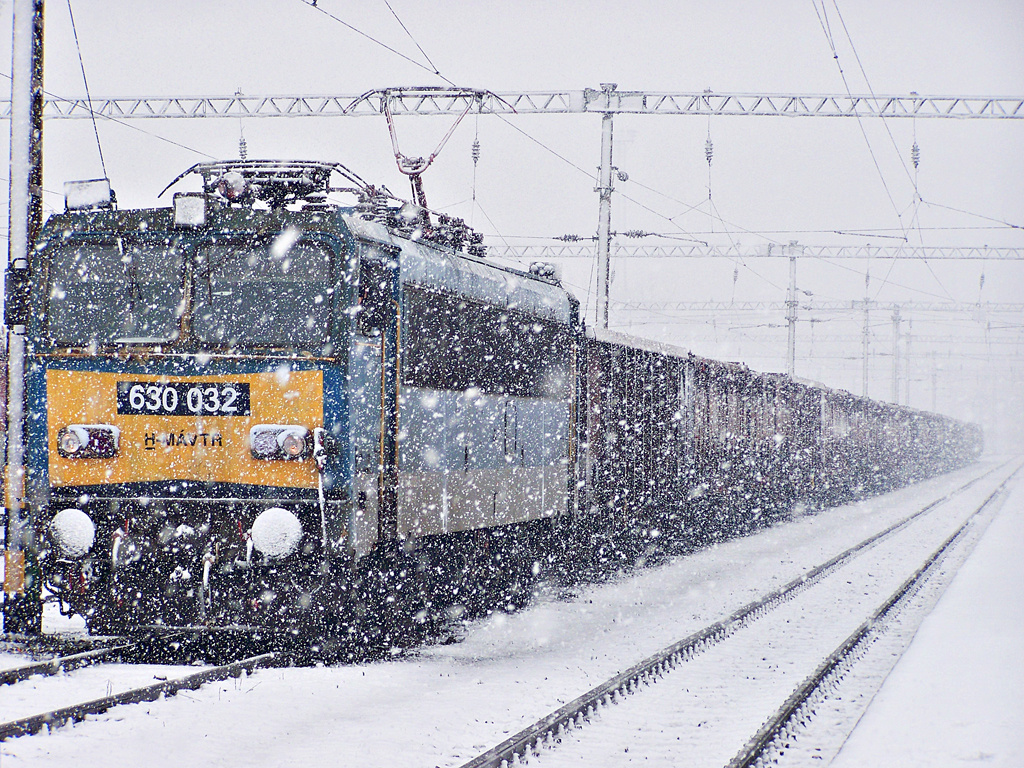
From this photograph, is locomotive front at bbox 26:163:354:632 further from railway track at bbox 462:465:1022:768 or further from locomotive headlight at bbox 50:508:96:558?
railway track at bbox 462:465:1022:768

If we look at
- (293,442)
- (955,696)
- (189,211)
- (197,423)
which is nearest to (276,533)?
(293,442)

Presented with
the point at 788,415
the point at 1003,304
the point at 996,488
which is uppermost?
the point at 1003,304

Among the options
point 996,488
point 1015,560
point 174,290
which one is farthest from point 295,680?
point 996,488

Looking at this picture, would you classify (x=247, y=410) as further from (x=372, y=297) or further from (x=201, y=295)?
(x=372, y=297)

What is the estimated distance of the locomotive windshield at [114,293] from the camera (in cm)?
836

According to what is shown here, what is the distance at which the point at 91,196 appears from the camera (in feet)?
29.1

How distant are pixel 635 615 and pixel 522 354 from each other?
2790 mm

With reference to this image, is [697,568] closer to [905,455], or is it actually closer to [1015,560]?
[1015,560]

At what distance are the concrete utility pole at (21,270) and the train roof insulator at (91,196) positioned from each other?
0.57m

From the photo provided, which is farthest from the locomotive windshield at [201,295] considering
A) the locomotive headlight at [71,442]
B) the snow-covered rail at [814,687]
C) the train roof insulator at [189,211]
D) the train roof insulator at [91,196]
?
the snow-covered rail at [814,687]

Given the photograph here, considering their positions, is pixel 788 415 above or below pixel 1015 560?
above

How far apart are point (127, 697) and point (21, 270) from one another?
3.43 m

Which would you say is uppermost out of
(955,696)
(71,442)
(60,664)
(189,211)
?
(189,211)

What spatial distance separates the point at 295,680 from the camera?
7988 millimetres
